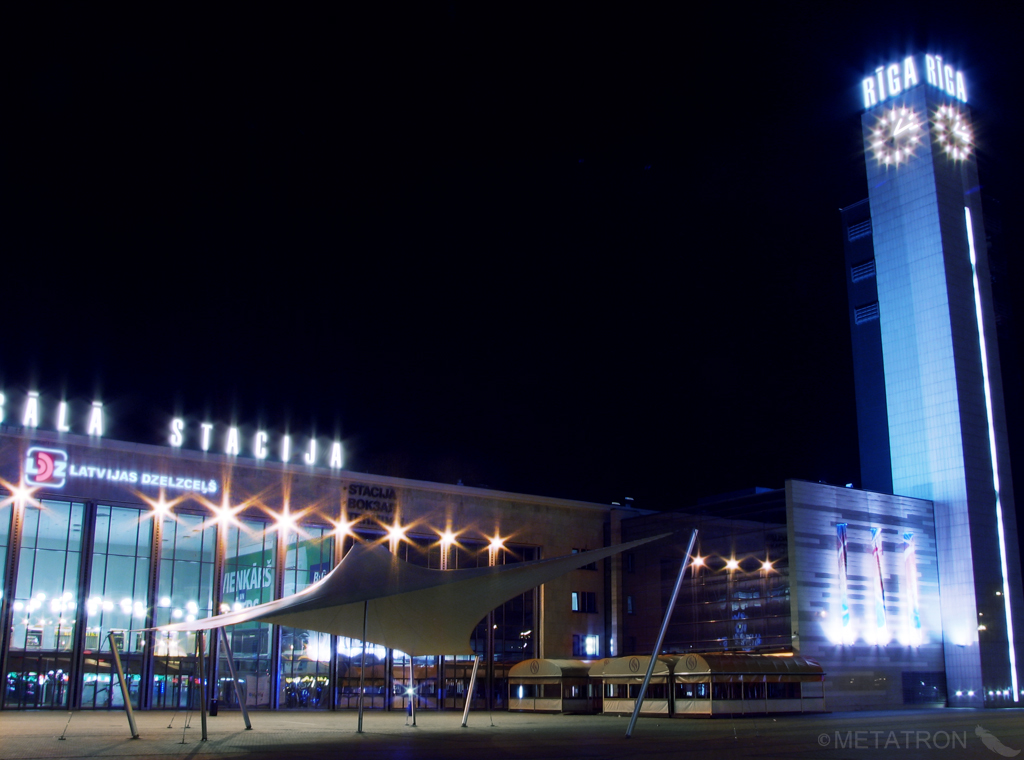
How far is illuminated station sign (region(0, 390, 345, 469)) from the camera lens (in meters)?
45.1

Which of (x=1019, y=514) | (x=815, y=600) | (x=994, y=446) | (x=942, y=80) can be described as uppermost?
(x=942, y=80)

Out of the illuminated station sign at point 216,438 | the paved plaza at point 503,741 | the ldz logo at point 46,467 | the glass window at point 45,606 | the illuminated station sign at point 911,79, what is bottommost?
the paved plaza at point 503,741

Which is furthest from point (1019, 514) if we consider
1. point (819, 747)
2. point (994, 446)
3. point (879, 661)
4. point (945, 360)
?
point (819, 747)

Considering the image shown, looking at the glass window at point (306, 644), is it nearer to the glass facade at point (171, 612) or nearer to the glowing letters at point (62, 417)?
the glass facade at point (171, 612)

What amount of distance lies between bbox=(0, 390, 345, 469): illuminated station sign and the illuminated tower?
3698 cm

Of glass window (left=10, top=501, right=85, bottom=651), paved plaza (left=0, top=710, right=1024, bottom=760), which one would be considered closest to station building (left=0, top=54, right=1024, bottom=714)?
glass window (left=10, top=501, right=85, bottom=651)

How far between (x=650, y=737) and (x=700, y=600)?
30296 mm

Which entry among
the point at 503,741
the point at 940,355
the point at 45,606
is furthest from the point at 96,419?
the point at 940,355

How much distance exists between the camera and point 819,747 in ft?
69.2

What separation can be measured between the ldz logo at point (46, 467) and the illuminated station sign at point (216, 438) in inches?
55.7

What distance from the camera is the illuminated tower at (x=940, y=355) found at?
5728 cm

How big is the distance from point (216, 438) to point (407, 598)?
89.2 ft

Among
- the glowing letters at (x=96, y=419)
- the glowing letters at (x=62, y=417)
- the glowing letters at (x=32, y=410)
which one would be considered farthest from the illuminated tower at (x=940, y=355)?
the glowing letters at (x=32, y=410)

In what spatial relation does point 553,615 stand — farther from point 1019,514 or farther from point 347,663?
point 1019,514
